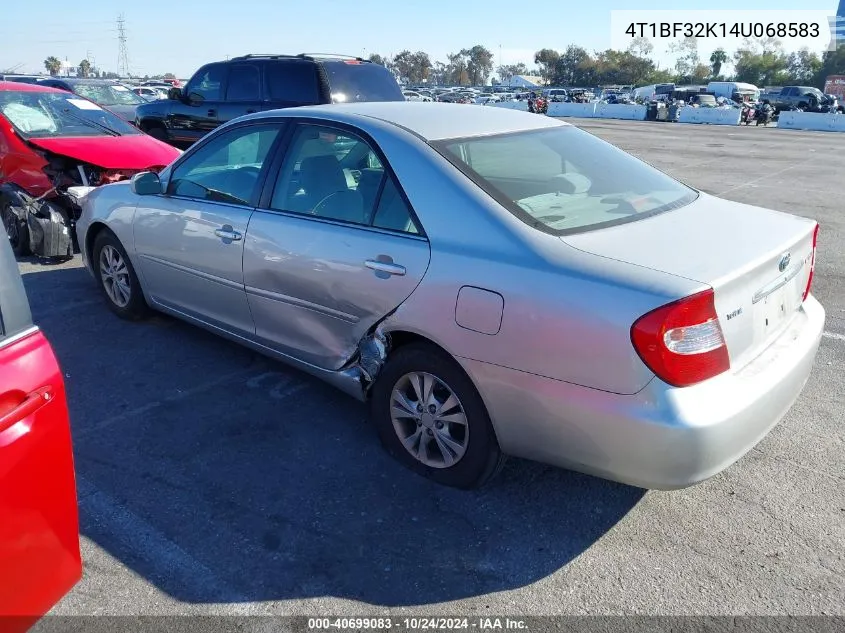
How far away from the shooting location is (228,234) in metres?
4.04

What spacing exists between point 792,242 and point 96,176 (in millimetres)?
6912

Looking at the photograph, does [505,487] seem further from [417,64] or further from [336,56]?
[417,64]

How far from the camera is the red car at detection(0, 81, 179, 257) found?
6867mm

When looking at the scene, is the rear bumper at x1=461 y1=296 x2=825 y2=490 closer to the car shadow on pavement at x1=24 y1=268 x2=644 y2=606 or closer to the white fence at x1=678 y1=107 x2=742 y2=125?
the car shadow on pavement at x1=24 y1=268 x2=644 y2=606

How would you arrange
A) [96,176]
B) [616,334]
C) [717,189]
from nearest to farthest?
[616,334], [96,176], [717,189]

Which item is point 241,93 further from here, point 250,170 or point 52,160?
point 250,170

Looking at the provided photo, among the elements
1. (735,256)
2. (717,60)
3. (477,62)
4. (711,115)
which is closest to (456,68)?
(477,62)

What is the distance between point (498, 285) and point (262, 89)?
342 inches

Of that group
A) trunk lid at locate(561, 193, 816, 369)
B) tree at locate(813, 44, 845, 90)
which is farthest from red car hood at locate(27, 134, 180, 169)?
tree at locate(813, 44, 845, 90)

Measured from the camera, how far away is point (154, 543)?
2869mm

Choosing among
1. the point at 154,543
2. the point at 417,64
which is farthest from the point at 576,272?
the point at 417,64

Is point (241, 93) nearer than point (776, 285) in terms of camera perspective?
No

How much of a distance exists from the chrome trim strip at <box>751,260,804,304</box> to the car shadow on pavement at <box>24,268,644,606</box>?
1.05 metres

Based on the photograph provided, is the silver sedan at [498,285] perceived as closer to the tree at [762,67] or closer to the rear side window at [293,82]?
the rear side window at [293,82]
